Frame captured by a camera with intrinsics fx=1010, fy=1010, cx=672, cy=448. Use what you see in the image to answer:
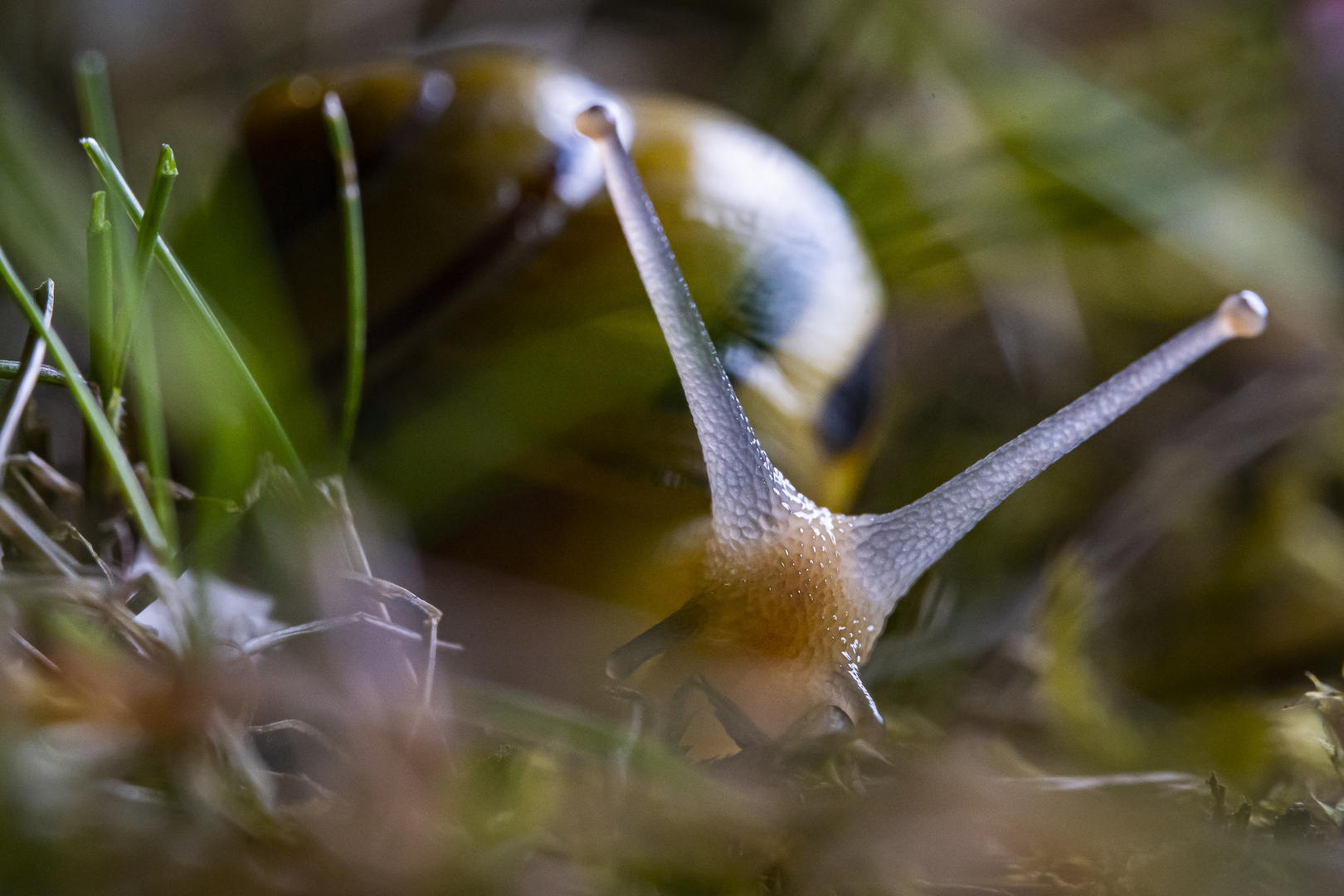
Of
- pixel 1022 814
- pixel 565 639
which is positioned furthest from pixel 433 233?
pixel 1022 814

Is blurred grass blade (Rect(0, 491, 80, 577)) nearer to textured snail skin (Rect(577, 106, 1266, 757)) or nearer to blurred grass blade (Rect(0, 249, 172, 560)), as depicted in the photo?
blurred grass blade (Rect(0, 249, 172, 560))

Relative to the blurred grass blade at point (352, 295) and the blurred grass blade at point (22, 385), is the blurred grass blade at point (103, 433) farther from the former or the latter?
the blurred grass blade at point (352, 295)

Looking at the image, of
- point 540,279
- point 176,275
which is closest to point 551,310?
point 540,279

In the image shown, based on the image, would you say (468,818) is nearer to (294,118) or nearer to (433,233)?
(433,233)

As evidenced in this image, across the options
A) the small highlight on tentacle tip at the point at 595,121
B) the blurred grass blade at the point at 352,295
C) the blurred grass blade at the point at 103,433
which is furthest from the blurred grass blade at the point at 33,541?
the small highlight on tentacle tip at the point at 595,121

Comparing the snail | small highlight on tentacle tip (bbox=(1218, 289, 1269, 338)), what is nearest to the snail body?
the snail
